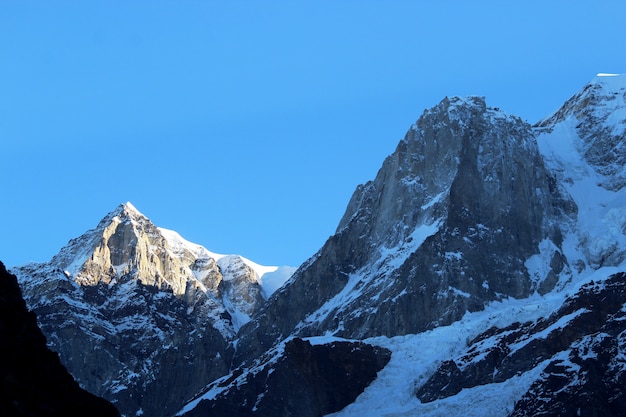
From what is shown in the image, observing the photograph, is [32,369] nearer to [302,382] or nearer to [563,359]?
[563,359]

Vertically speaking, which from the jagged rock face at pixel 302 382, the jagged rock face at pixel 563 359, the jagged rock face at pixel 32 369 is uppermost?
the jagged rock face at pixel 302 382

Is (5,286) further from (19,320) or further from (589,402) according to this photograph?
(589,402)

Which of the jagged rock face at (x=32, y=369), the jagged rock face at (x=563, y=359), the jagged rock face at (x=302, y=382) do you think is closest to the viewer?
the jagged rock face at (x=32, y=369)

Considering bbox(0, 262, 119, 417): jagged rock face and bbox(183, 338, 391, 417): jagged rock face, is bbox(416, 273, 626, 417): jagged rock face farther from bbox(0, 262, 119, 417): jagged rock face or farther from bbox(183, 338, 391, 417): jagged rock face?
bbox(0, 262, 119, 417): jagged rock face

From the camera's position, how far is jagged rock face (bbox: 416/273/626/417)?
15025cm

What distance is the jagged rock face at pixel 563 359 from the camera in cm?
15025

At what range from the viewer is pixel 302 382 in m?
185

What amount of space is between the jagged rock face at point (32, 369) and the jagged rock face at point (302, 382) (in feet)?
385

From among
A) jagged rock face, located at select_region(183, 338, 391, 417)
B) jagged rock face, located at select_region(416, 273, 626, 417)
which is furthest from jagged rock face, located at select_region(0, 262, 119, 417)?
jagged rock face, located at select_region(183, 338, 391, 417)

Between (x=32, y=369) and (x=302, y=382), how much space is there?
125184 mm

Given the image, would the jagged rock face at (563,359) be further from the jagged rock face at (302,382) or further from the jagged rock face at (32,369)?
the jagged rock face at (32,369)

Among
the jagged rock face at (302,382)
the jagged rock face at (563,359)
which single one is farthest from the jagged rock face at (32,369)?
the jagged rock face at (302,382)

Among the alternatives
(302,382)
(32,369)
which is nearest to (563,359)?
(302,382)

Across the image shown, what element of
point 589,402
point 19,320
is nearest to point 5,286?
point 19,320
